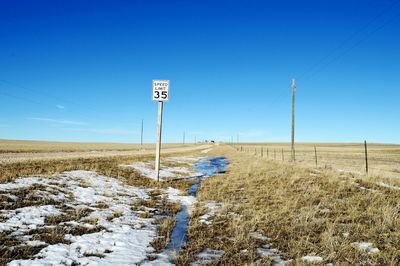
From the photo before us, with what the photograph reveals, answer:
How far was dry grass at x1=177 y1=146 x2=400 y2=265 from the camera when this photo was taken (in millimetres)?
4840

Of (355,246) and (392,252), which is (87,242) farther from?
(392,252)

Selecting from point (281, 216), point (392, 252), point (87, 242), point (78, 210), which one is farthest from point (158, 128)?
point (392, 252)

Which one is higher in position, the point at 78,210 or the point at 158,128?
the point at 158,128

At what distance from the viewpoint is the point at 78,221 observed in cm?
640

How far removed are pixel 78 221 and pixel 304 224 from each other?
5190mm

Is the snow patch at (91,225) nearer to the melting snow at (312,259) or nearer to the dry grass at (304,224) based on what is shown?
the dry grass at (304,224)

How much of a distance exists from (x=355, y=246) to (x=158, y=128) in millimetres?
9986

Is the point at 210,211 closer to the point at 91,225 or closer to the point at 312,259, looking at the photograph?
the point at 91,225

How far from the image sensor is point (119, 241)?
537 cm

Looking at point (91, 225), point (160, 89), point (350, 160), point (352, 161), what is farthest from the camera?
point (350, 160)

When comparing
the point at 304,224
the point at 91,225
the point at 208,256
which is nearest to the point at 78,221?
the point at 91,225

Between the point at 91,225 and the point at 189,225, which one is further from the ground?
the point at 91,225

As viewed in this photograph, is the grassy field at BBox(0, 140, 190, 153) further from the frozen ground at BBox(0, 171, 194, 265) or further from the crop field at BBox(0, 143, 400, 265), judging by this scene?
the crop field at BBox(0, 143, 400, 265)

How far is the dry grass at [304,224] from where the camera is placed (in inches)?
191
